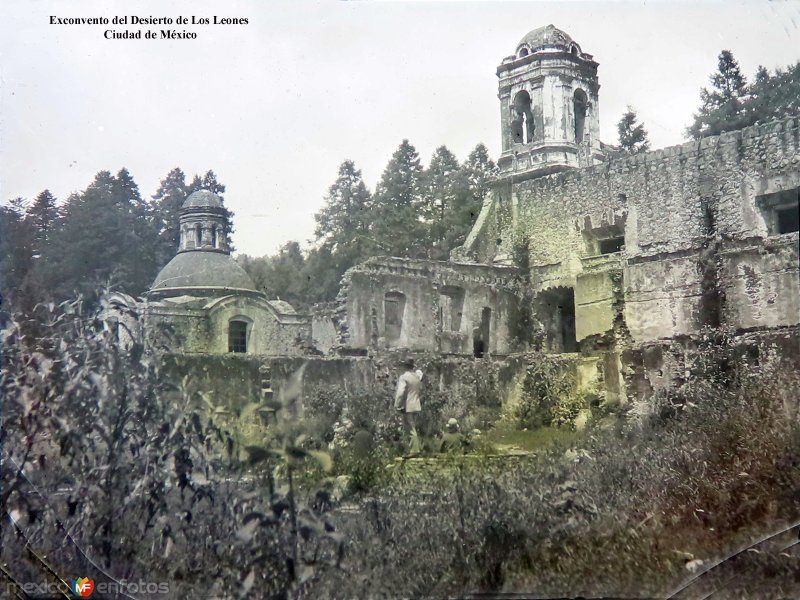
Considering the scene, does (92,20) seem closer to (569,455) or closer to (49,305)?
(49,305)

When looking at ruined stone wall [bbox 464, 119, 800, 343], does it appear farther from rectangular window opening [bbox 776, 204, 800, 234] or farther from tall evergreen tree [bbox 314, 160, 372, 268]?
tall evergreen tree [bbox 314, 160, 372, 268]

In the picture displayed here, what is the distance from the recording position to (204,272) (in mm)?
11859

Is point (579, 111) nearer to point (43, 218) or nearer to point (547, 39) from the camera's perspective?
point (547, 39)

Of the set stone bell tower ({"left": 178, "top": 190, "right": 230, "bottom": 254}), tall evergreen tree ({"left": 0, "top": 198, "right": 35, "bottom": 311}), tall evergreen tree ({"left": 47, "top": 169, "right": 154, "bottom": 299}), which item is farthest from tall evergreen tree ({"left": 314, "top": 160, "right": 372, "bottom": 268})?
tall evergreen tree ({"left": 0, "top": 198, "right": 35, "bottom": 311})

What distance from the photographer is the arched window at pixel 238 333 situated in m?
12.4

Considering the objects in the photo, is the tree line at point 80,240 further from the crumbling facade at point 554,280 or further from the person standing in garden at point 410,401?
the person standing in garden at point 410,401

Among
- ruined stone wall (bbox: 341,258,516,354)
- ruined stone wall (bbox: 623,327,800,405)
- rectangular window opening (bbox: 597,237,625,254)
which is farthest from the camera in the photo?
rectangular window opening (bbox: 597,237,625,254)

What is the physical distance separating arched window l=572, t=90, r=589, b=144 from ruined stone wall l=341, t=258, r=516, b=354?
12.6 feet

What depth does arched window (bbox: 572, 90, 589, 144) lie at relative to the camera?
16938 millimetres

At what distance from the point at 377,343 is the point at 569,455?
4.13 metres

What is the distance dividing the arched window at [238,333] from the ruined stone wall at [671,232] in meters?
5.16

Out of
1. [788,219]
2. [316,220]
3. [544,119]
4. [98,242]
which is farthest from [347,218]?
[544,119]

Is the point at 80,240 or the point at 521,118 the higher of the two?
the point at 521,118

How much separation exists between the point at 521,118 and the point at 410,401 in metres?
8.58
